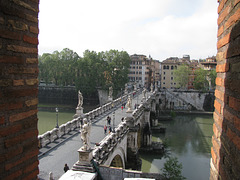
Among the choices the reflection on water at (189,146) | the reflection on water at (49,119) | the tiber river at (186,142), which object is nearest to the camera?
the reflection on water at (189,146)

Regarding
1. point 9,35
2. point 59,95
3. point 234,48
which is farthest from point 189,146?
point 59,95

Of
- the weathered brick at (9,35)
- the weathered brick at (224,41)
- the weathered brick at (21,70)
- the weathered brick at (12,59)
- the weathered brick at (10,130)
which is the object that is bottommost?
the weathered brick at (10,130)

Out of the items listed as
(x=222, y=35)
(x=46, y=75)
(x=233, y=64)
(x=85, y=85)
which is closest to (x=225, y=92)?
(x=233, y=64)

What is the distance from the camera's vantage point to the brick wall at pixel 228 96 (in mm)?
3123

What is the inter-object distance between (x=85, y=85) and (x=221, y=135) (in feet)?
175

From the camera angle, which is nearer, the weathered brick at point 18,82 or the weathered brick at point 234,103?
the weathered brick at point 234,103

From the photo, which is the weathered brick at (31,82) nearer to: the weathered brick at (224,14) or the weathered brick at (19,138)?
the weathered brick at (19,138)

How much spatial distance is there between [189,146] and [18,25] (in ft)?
111

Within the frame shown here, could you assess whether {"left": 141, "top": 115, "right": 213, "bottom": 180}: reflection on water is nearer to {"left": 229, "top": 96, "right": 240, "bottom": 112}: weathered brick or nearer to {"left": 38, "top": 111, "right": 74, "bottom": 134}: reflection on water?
{"left": 38, "top": 111, "right": 74, "bottom": 134}: reflection on water

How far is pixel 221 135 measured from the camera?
385 centimetres

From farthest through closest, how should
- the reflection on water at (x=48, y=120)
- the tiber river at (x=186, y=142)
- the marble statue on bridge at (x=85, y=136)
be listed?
the reflection on water at (x=48, y=120) → the tiber river at (x=186, y=142) → the marble statue on bridge at (x=85, y=136)

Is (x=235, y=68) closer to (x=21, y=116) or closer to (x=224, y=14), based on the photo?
(x=224, y=14)

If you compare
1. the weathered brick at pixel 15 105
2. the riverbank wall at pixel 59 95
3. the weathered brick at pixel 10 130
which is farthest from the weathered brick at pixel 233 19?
the riverbank wall at pixel 59 95

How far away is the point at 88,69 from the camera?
56375 mm
